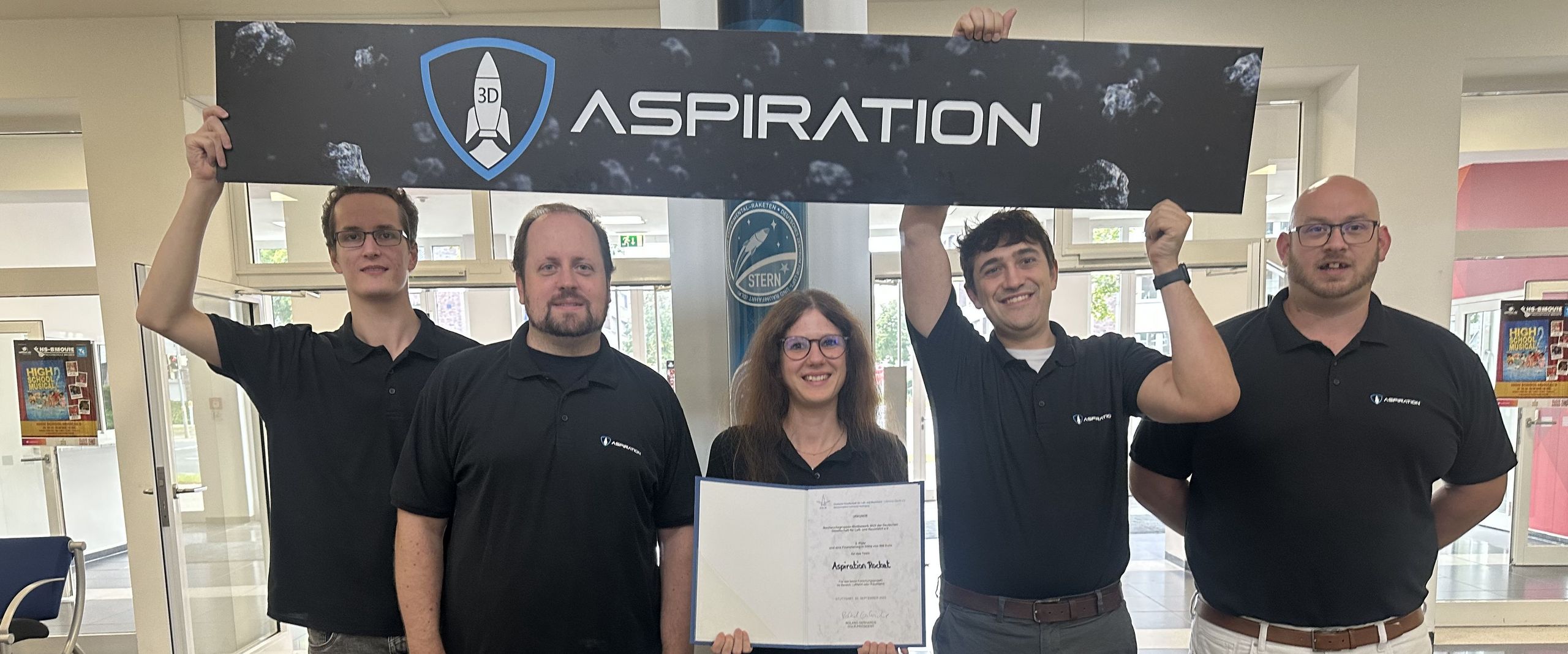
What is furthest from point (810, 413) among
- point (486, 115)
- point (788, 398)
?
point (486, 115)

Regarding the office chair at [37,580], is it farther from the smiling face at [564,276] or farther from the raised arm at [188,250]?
the smiling face at [564,276]

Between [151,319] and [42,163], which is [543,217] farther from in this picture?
[42,163]

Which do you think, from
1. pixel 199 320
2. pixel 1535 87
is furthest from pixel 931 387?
pixel 1535 87

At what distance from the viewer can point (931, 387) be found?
1779 mm

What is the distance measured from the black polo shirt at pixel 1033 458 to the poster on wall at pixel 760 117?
1.33 ft

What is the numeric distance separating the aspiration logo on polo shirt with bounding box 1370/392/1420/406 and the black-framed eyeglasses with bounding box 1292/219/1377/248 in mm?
391

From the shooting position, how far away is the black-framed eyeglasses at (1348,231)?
5.77 ft

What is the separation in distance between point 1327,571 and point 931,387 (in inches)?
42.7

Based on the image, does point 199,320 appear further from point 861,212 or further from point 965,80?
point 965,80

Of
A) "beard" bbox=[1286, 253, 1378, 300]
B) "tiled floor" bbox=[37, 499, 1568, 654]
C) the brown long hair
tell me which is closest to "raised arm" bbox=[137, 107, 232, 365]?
the brown long hair

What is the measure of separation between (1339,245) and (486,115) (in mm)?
2089

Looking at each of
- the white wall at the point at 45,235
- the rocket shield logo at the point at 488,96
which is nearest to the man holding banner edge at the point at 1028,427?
the rocket shield logo at the point at 488,96

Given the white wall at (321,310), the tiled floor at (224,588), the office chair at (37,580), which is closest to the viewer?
the office chair at (37,580)

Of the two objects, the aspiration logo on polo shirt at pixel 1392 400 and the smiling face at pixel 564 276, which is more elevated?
the smiling face at pixel 564 276
